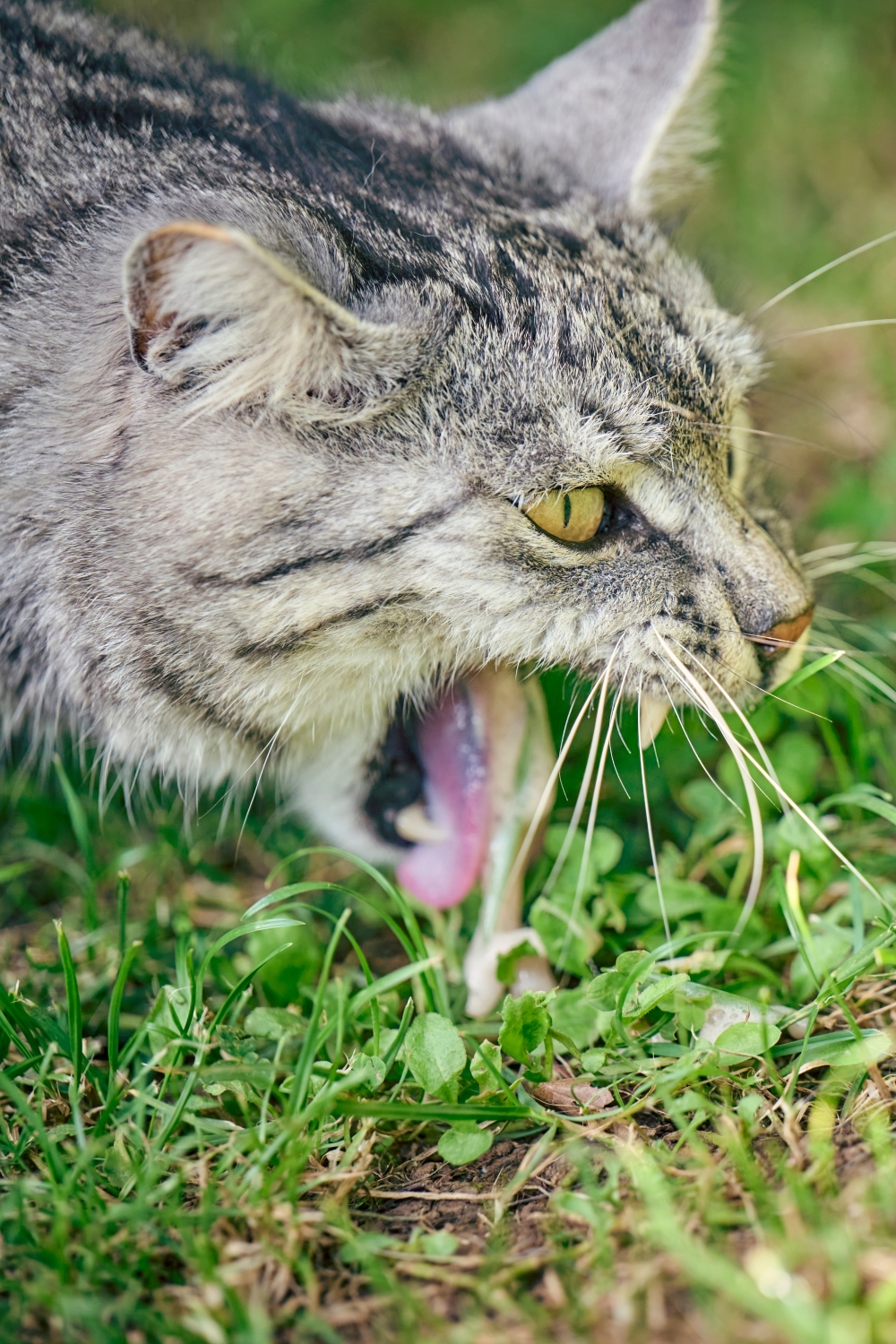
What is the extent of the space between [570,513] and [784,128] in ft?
10.0

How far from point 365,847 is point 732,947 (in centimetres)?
77

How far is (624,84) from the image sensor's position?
2484mm

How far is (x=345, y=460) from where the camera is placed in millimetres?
1773

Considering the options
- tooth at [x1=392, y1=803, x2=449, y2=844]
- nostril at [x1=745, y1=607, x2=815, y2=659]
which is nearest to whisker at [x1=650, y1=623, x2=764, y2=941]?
nostril at [x1=745, y1=607, x2=815, y2=659]

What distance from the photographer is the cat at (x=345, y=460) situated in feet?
5.77

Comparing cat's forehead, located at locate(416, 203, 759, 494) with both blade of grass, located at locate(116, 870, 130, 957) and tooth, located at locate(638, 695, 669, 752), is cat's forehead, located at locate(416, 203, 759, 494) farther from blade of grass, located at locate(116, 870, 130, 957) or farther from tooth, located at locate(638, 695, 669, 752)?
Answer: blade of grass, located at locate(116, 870, 130, 957)

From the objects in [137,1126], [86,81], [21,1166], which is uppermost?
[86,81]

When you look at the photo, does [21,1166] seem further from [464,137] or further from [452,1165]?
[464,137]

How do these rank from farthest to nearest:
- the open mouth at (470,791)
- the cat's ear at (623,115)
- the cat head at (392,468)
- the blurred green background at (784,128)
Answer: the blurred green background at (784,128) < the cat's ear at (623,115) < the open mouth at (470,791) < the cat head at (392,468)

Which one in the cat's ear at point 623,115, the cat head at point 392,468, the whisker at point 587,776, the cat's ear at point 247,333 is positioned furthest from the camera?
the cat's ear at point 623,115

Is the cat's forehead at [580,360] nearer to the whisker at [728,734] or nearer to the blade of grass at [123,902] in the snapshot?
the whisker at [728,734]

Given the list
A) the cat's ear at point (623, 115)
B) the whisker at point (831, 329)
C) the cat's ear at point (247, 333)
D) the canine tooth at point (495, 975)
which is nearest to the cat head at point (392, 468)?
the cat's ear at point (247, 333)

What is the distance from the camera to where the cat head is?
174cm

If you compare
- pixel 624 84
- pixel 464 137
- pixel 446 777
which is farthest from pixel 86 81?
pixel 446 777
